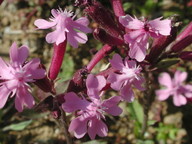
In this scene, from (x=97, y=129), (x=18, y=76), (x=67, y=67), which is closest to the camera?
(x=18, y=76)

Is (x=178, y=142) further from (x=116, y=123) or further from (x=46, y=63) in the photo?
(x=46, y=63)

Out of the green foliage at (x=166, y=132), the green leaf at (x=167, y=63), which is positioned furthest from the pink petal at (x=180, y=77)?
the green leaf at (x=167, y=63)

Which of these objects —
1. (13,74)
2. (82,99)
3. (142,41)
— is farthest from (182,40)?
(13,74)

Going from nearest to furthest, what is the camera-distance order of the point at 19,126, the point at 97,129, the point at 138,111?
the point at 97,129 < the point at 19,126 < the point at 138,111

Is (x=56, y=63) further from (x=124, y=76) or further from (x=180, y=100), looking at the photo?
(x=180, y=100)

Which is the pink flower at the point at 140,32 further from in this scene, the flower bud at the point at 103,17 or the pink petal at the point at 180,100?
the pink petal at the point at 180,100

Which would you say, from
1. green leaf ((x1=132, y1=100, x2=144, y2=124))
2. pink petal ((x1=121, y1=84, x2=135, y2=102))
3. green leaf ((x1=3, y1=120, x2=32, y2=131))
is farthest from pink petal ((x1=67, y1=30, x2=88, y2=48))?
green leaf ((x1=132, y1=100, x2=144, y2=124))

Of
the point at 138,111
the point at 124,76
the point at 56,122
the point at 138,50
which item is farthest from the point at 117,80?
the point at 138,111
